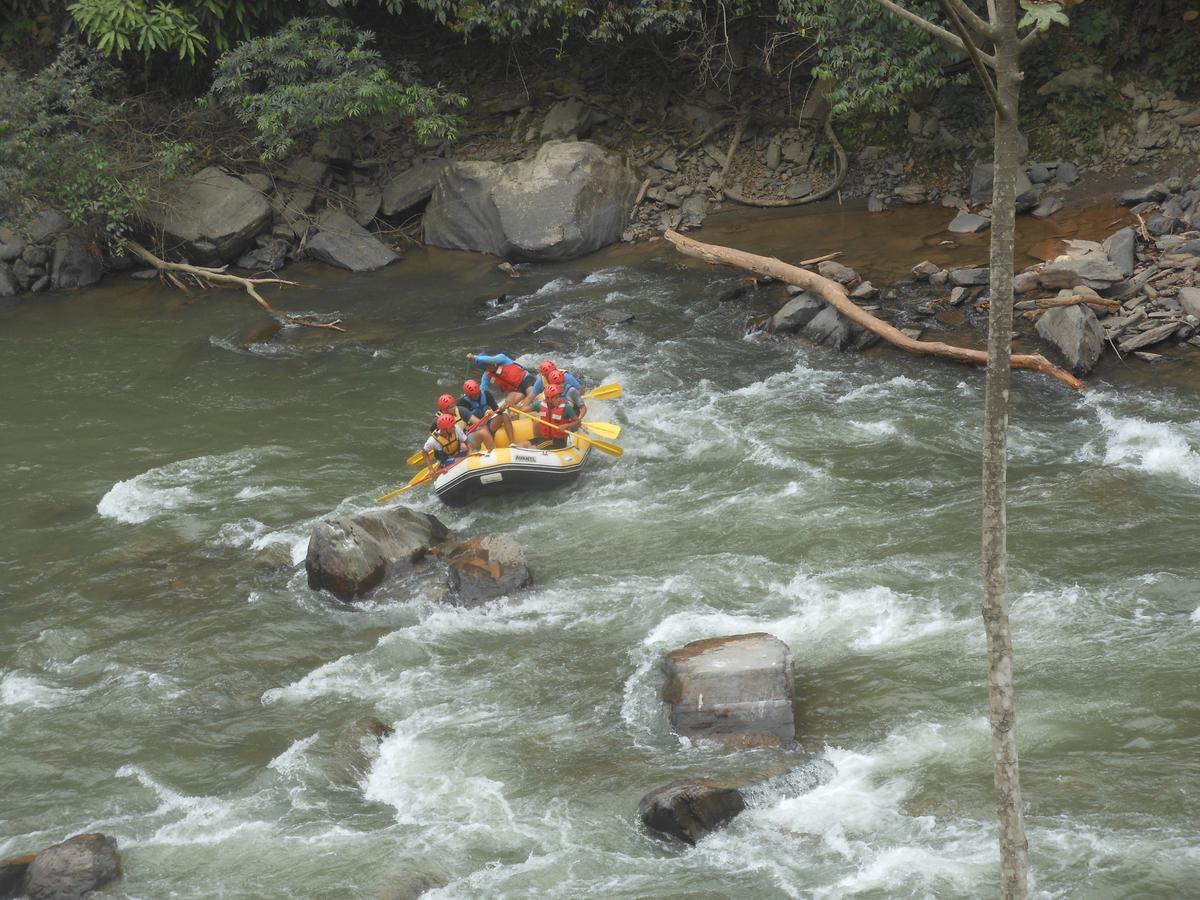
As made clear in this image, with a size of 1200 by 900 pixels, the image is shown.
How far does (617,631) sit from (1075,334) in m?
6.09

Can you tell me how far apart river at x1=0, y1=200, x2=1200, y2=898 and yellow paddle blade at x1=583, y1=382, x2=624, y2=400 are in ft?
1.23

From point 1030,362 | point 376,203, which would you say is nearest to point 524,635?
point 1030,362

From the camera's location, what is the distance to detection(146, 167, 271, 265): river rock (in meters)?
18.0

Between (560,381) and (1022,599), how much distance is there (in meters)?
4.93

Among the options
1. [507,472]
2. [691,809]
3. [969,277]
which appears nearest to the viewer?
[691,809]

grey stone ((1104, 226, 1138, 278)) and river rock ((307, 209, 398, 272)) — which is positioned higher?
grey stone ((1104, 226, 1138, 278))

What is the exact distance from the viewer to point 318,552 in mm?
9500

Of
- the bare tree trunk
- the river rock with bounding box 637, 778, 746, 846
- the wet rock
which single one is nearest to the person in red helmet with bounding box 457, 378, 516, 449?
the wet rock

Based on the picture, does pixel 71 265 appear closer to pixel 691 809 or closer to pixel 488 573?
pixel 488 573

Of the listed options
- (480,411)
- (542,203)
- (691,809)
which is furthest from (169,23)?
(691,809)

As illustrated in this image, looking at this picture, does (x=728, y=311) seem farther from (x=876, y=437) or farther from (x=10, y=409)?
(x=10, y=409)

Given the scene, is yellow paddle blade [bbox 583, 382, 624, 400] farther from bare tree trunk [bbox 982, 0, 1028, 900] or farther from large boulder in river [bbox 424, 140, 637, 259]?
bare tree trunk [bbox 982, 0, 1028, 900]

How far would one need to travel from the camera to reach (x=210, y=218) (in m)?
18.2

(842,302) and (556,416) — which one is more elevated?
(842,302)
